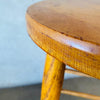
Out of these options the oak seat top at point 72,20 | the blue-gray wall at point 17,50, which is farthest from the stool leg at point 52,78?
the blue-gray wall at point 17,50

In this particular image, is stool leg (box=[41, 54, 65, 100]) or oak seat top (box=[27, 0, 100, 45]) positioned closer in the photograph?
oak seat top (box=[27, 0, 100, 45])

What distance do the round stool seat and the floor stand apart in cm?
57

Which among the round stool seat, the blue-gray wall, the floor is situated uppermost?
the round stool seat

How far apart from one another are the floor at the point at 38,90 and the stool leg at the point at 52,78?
39cm

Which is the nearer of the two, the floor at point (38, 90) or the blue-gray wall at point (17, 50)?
the blue-gray wall at point (17, 50)

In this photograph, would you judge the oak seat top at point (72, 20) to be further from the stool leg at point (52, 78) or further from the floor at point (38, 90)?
the floor at point (38, 90)

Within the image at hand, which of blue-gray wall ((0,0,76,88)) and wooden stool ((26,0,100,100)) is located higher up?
wooden stool ((26,0,100,100))

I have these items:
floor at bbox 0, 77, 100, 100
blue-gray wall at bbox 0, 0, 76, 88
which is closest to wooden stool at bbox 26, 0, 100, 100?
blue-gray wall at bbox 0, 0, 76, 88

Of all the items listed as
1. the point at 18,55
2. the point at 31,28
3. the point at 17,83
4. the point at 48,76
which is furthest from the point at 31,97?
the point at 31,28

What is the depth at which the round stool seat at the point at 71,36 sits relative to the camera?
0.19 meters

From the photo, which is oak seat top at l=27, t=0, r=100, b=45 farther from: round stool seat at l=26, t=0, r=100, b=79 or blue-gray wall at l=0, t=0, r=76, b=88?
blue-gray wall at l=0, t=0, r=76, b=88

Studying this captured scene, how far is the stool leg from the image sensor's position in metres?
0.36

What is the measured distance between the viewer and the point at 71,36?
196mm

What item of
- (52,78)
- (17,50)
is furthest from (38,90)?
(52,78)
